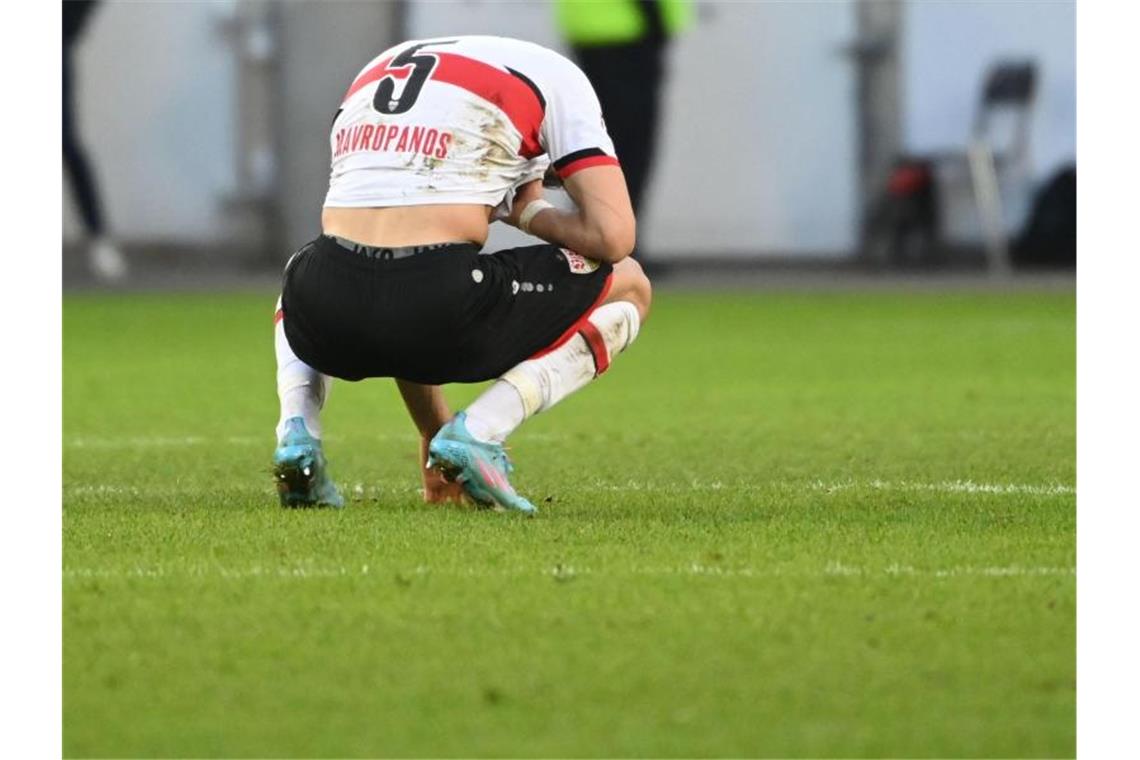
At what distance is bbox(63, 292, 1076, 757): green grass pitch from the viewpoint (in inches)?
135

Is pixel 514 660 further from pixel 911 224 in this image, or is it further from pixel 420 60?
pixel 911 224

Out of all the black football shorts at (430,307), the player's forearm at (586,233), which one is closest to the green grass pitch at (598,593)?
the black football shorts at (430,307)

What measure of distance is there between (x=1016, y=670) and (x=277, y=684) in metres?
1.15

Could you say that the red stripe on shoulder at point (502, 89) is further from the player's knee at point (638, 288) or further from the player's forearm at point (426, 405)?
the player's forearm at point (426, 405)

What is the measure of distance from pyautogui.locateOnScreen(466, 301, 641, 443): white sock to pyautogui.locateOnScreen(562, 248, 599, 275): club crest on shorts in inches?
4.2

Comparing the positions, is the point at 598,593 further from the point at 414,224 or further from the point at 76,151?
the point at 76,151

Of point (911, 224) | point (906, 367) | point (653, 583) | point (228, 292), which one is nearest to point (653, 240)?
point (911, 224)

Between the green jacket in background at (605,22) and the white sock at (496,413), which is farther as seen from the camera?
the green jacket in background at (605,22)

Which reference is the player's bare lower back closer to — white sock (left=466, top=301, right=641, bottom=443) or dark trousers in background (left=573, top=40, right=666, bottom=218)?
white sock (left=466, top=301, right=641, bottom=443)

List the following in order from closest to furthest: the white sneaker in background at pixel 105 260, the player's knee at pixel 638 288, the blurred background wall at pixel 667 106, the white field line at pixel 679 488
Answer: the player's knee at pixel 638 288, the white field line at pixel 679 488, the white sneaker in background at pixel 105 260, the blurred background wall at pixel 667 106

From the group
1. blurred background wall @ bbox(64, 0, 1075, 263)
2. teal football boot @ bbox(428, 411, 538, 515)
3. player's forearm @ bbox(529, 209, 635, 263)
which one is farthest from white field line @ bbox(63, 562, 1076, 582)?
blurred background wall @ bbox(64, 0, 1075, 263)

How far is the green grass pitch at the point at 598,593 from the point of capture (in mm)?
3430

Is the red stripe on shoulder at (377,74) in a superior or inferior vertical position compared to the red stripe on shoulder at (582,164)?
superior

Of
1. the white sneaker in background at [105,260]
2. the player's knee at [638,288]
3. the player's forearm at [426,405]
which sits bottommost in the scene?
the white sneaker in background at [105,260]
